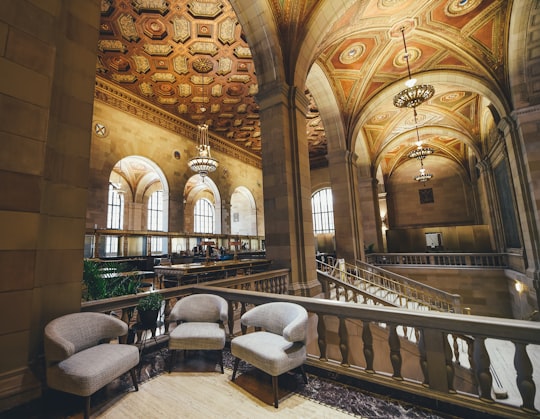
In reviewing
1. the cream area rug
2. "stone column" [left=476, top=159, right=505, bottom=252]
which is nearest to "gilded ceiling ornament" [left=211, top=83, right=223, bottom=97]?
the cream area rug

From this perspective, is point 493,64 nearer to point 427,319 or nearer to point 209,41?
point 209,41

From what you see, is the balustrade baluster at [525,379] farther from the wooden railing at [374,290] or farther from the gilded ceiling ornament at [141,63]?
the gilded ceiling ornament at [141,63]

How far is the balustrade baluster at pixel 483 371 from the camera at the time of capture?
1.75m

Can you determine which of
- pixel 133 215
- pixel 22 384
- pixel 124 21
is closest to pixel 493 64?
pixel 124 21

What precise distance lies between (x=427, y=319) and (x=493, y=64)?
9.78m

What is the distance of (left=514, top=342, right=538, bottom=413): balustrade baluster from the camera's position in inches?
63.7

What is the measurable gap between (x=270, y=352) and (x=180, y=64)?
9271 millimetres

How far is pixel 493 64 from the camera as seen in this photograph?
7688 mm

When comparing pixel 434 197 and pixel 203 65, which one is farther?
pixel 434 197

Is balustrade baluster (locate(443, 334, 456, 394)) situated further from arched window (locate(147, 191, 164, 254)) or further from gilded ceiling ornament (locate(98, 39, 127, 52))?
arched window (locate(147, 191, 164, 254))

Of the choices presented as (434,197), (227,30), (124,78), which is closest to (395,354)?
(227,30)

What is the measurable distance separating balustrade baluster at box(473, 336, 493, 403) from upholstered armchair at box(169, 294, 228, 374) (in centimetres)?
210

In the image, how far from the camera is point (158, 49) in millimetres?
7672

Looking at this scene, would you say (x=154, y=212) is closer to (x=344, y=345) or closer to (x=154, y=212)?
(x=154, y=212)
